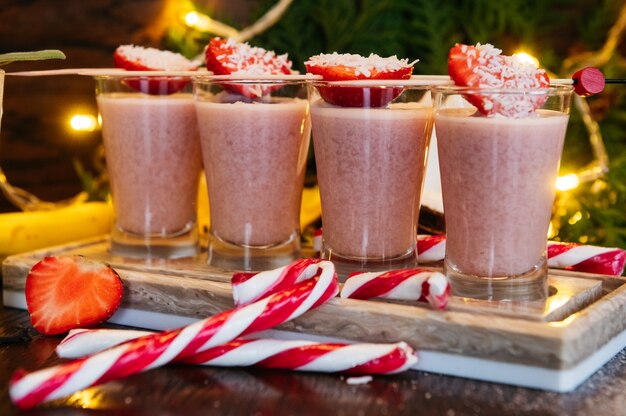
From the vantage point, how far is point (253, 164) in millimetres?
1502

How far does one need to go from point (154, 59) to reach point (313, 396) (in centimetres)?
77

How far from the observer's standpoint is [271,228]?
1.54 meters

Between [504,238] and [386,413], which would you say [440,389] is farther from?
[504,238]

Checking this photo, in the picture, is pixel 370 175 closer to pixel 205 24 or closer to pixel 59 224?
pixel 59 224

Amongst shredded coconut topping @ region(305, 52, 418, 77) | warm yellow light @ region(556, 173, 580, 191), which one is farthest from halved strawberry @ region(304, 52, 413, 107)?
warm yellow light @ region(556, 173, 580, 191)

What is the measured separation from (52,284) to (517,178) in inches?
28.3

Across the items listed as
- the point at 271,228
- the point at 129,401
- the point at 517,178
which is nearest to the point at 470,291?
the point at 517,178

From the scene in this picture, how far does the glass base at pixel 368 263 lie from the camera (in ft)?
4.76

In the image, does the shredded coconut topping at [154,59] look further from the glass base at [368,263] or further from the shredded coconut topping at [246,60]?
the glass base at [368,263]

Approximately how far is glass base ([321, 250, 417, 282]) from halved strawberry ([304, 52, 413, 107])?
0.26 meters

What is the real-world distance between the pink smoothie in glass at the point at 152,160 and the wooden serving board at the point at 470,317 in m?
0.19

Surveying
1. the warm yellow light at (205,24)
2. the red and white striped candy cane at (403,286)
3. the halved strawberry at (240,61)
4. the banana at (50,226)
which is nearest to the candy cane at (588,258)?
the red and white striped candy cane at (403,286)

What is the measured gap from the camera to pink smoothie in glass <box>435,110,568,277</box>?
1.23 meters

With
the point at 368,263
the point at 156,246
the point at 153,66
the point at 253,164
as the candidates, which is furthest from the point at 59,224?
the point at 368,263
